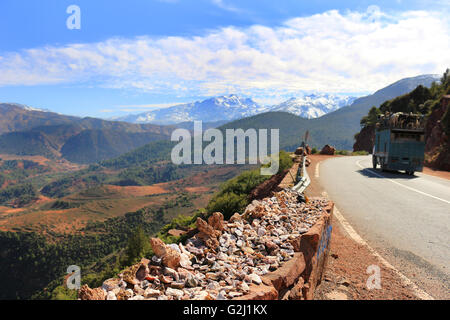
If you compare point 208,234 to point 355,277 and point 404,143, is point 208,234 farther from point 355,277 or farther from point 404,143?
point 404,143

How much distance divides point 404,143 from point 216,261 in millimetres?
18132

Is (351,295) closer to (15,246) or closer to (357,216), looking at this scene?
(357,216)

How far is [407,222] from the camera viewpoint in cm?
768

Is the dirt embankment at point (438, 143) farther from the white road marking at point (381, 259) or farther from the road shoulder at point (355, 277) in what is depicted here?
the road shoulder at point (355, 277)

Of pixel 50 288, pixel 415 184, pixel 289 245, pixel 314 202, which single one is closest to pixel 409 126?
pixel 415 184

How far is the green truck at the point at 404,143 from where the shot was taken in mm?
17266

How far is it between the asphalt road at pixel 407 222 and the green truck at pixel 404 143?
11.9 ft

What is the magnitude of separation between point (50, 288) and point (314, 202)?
89359 millimetres

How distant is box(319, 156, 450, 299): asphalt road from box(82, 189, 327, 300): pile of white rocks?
6.62 feet

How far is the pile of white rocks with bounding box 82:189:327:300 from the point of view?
2.80 metres

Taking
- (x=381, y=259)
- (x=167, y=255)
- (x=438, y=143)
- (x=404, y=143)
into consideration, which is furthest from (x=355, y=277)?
(x=438, y=143)

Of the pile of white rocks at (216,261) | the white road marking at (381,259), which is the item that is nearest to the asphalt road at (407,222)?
the white road marking at (381,259)
